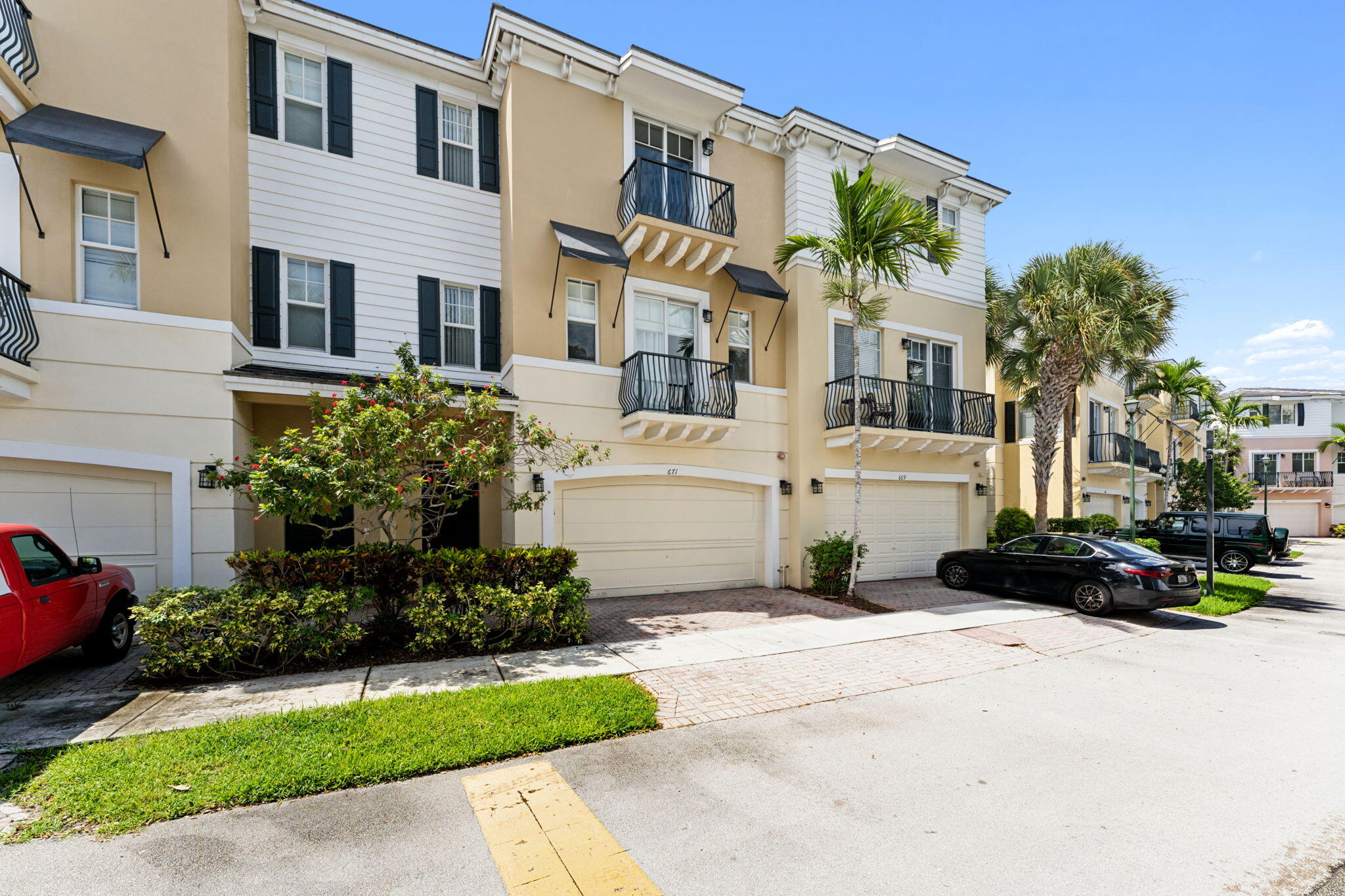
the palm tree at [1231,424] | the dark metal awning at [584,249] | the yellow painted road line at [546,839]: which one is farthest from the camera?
the palm tree at [1231,424]

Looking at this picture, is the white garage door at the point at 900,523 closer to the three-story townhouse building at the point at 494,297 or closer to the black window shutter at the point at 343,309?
the three-story townhouse building at the point at 494,297

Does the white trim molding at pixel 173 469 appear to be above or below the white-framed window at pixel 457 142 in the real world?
below

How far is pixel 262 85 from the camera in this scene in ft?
34.4

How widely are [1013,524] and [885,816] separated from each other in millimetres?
16739

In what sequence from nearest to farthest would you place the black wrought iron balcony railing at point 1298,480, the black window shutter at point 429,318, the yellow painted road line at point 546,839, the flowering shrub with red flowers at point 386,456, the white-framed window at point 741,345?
the yellow painted road line at point 546,839
the flowering shrub with red flowers at point 386,456
the black window shutter at point 429,318
the white-framed window at point 741,345
the black wrought iron balcony railing at point 1298,480

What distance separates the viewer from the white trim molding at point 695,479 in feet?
36.8

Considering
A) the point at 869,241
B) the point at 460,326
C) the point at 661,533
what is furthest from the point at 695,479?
the point at 869,241

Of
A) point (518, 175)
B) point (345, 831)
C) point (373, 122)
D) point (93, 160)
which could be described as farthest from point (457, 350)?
point (345, 831)

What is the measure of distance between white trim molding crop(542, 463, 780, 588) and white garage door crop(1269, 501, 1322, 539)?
41122 millimetres

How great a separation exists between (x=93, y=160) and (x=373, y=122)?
13.6ft

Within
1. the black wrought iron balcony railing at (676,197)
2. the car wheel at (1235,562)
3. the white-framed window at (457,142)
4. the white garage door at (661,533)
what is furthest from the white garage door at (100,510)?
the car wheel at (1235,562)

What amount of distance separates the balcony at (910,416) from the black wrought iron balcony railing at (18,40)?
13657 mm

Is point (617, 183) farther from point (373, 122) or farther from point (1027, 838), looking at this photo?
point (1027, 838)

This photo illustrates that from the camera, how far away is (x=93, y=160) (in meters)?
8.79
